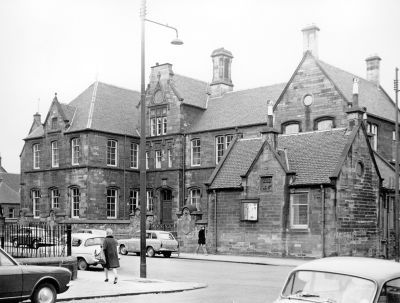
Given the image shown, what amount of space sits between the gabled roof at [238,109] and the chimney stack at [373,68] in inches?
284

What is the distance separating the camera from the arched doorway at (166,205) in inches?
1920

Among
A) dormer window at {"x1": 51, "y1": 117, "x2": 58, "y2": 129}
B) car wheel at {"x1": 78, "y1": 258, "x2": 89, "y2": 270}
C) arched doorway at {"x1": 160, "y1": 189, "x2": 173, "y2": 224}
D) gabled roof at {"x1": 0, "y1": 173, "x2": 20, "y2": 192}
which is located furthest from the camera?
gabled roof at {"x1": 0, "y1": 173, "x2": 20, "y2": 192}

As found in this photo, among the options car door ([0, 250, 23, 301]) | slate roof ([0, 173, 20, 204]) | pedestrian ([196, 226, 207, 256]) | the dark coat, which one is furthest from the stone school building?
car door ([0, 250, 23, 301])

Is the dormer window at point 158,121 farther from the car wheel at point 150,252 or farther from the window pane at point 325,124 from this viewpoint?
the car wheel at point 150,252

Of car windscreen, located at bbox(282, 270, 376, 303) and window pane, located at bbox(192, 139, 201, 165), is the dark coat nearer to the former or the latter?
car windscreen, located at bbox(282, 270, 376, 303)

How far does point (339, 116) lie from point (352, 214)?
29.4 feet

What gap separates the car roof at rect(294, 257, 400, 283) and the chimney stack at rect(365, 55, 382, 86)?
41.5 meters

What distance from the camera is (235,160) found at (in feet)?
121

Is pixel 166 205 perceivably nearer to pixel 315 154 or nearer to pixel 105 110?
pixel 105 110

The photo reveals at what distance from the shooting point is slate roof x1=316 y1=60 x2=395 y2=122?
40081 mm

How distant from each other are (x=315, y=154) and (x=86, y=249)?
48.2 feet

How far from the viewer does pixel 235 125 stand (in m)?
45.4

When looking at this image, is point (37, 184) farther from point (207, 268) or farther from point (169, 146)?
point (207, 268)

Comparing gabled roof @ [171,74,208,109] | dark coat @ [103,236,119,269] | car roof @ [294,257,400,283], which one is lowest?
dark coat @ [103,236,119,269]
